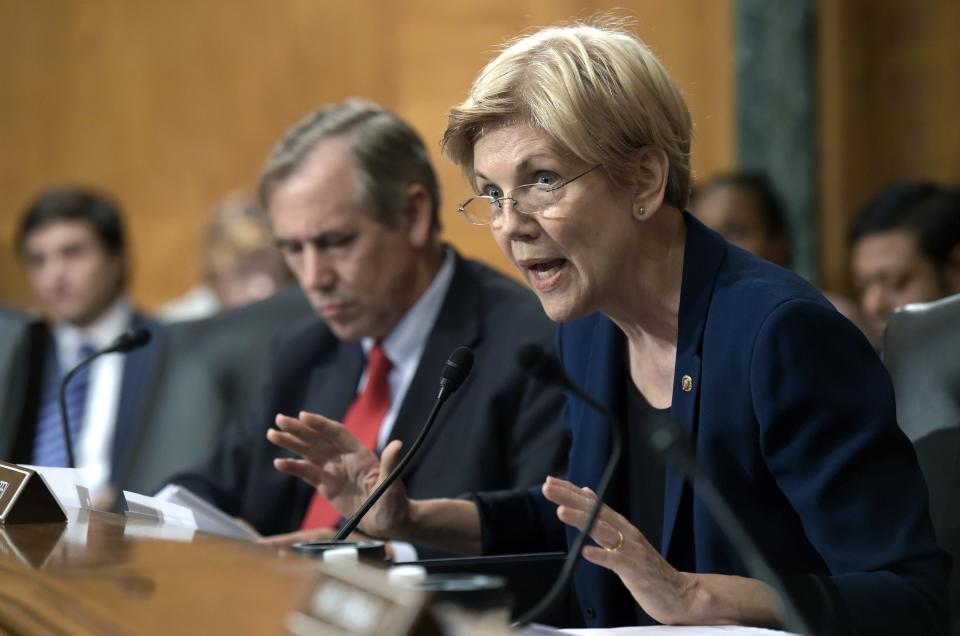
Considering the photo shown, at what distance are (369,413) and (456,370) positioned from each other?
92 centimetres

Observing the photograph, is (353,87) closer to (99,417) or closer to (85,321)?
(85,321)

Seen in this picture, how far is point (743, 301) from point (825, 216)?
3335 millimetres

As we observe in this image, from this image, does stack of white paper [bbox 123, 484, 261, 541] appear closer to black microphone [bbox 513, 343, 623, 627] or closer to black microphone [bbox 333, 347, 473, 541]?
black microphone [bbox 333, 347, 473, 541]

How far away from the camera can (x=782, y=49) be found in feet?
16.6

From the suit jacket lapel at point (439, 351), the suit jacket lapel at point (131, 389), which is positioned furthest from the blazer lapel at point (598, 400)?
the suit jacket lapel at point (131, 389)

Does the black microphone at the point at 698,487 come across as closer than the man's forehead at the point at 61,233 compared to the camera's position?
Yes

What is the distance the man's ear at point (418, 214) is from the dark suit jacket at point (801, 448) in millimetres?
1011

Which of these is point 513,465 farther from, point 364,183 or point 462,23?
point 462,23

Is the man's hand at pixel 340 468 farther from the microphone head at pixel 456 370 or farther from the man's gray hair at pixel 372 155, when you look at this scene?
the man's gray hair at pixel 372 155

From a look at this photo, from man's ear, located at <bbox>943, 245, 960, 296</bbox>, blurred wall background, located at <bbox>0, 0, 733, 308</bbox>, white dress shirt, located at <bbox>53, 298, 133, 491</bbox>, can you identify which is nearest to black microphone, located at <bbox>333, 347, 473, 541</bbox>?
man's ear, located at <bbox>943, 245, 960, 296</bbox>

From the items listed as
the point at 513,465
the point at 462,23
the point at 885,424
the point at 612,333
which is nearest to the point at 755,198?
the point at 462,23

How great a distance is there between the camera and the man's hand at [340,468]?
7.03 feet

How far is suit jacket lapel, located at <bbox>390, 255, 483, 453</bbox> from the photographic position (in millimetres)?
2676

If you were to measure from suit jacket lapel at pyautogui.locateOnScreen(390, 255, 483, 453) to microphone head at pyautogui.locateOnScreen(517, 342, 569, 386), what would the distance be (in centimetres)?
115
